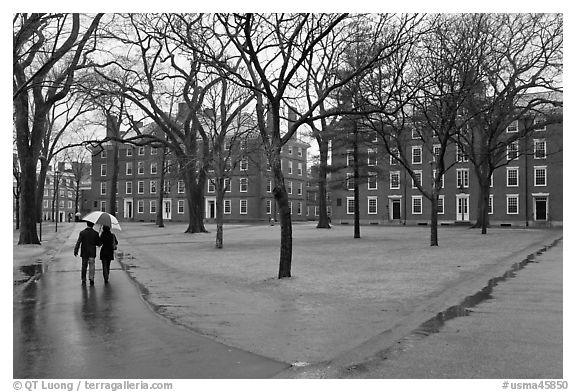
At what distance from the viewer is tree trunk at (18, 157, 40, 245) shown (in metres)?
24.4

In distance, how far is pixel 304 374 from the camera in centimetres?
559

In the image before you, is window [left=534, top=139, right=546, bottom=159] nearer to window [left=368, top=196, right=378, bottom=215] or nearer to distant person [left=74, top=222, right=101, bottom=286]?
window [left=368, top=196, right=378, bottom=215]

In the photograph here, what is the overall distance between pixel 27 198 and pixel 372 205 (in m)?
46.5

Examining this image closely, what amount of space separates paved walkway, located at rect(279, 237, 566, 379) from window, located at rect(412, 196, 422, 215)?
5315cm

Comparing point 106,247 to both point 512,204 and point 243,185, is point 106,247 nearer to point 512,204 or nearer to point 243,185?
point 512,204

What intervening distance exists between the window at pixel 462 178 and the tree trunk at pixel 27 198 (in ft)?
154

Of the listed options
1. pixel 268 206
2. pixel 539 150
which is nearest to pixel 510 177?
pixel 539 150

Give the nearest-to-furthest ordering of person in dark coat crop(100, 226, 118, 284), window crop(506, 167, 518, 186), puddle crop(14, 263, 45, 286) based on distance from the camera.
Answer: person in dark coat crop(100, 226, 118, 284) → puddle crop(14, 263, 45, 286) → window crop(506, 167, 518, 186)

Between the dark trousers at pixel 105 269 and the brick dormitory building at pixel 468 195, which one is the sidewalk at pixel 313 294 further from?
the brick dormitory building at pixel 468 195

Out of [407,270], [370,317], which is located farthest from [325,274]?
[370,317]

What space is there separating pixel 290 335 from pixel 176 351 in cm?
166

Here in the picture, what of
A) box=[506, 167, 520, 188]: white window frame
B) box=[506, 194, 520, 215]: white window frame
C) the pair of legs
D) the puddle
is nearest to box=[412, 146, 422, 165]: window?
box=[506, 167, 520, 188]: white window frame

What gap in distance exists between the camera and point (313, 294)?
1087 cm

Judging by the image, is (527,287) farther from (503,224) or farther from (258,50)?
(503,224)
